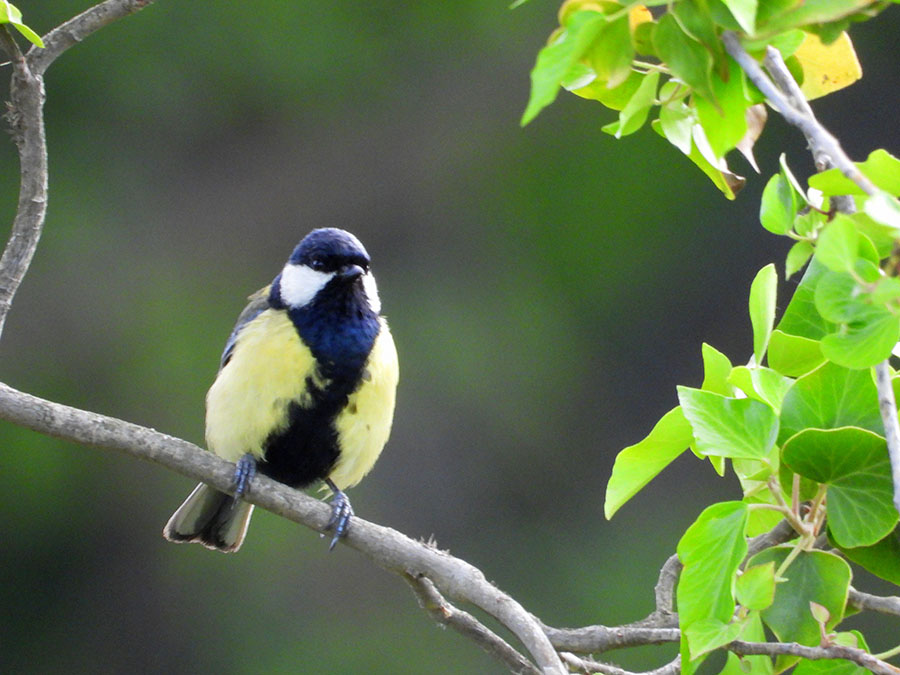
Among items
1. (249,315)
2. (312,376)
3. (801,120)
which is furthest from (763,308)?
(249,315)

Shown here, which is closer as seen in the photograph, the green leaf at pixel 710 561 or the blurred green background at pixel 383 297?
the green leaf at pixel 710 561

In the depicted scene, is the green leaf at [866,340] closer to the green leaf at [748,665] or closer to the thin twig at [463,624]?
the green leaf at [748,665]

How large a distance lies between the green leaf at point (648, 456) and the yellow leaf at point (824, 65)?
0.30m

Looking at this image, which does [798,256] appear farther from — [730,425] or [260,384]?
[260,384]

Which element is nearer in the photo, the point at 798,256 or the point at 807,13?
the point at 807,13

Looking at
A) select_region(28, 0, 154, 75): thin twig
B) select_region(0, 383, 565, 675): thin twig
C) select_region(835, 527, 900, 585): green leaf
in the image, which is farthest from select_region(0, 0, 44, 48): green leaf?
select_region(835, 527, 900, 585): green leaf

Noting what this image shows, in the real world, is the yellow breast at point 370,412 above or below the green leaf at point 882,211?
below

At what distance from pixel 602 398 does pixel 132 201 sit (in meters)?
2.16

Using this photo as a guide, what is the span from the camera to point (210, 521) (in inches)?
83.5

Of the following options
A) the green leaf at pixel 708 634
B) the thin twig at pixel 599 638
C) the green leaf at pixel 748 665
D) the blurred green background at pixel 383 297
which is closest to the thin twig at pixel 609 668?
the thin twig at pixel 599 638

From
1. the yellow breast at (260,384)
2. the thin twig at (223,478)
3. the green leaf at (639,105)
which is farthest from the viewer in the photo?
the yellow breast at (260,384)

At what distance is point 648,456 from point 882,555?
0.21 meters

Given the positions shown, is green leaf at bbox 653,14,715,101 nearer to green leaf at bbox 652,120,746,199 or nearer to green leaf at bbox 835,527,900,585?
green leaf at bbox 652,120,746,199

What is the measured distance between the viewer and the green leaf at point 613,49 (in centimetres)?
77
